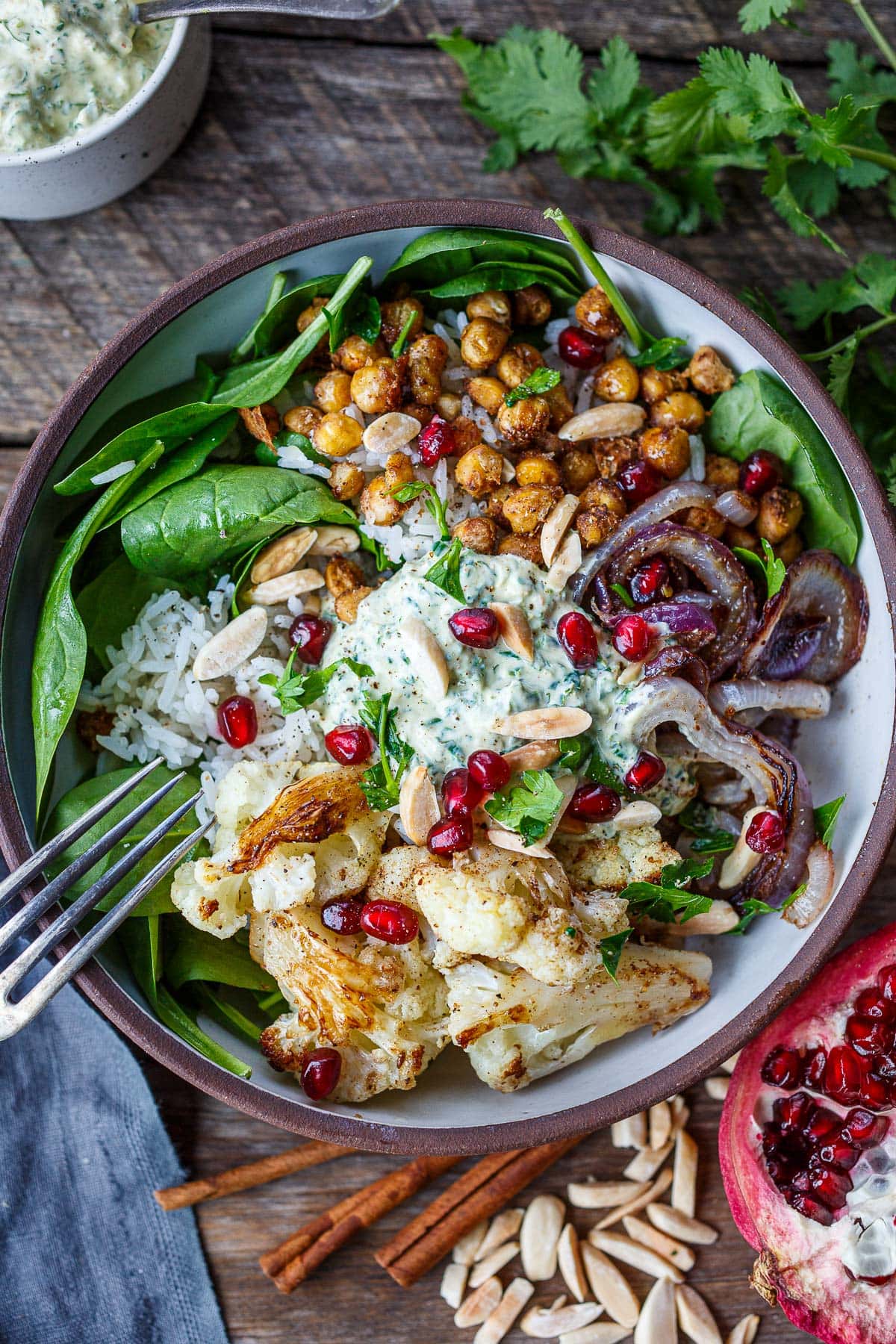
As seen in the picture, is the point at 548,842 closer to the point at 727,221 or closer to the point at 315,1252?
the point at 315,1252

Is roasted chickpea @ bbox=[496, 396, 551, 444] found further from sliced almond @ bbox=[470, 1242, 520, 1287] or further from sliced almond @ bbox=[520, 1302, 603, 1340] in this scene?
sliced almond @ bbox=[520, 1302, 603, 1340]

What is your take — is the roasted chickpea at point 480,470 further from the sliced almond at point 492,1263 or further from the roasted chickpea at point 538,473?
the sliced almond at point 492,1263

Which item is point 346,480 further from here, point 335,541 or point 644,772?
point 644,772

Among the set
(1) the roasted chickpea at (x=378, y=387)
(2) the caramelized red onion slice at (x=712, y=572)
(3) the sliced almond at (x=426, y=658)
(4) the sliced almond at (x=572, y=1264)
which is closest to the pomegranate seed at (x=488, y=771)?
(3) the sliced almond at (x=426, y=658)

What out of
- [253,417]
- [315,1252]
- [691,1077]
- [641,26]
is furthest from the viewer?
[641,26]

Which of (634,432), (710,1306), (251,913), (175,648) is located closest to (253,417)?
(175,648)

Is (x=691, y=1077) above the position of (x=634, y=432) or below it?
below
